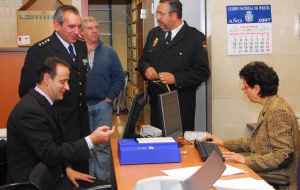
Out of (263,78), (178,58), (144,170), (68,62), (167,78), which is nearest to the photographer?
(144,170)

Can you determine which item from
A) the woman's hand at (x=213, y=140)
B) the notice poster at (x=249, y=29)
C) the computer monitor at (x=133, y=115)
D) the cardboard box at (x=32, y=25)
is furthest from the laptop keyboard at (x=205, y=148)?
the cardboard box at (x=32, y=25)

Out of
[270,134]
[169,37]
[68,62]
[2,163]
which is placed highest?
[169,37]

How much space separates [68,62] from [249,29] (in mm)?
1658

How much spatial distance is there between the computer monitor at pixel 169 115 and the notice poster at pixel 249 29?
1.18m

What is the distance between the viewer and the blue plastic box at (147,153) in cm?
236

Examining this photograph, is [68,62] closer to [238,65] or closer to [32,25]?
[32,25]

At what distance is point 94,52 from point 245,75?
1824mm

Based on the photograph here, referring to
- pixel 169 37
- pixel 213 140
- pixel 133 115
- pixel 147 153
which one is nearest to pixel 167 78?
pixel 169 37

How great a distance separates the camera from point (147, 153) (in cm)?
236

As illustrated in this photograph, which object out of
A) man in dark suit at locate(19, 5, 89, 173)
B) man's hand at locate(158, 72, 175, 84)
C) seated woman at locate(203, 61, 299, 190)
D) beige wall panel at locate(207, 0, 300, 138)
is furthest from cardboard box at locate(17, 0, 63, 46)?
seated woman at locate(203, 61, 299, 190)

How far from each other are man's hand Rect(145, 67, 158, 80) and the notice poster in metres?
0.76

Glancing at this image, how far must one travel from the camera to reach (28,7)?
441cm

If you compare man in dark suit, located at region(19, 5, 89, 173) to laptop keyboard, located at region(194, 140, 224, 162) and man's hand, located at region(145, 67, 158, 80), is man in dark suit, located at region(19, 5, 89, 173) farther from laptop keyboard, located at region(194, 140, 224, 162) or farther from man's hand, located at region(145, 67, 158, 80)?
laptop keyboard, located at region(194, 140, 224, 162)

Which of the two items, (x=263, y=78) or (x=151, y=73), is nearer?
(x=263, y=78)
